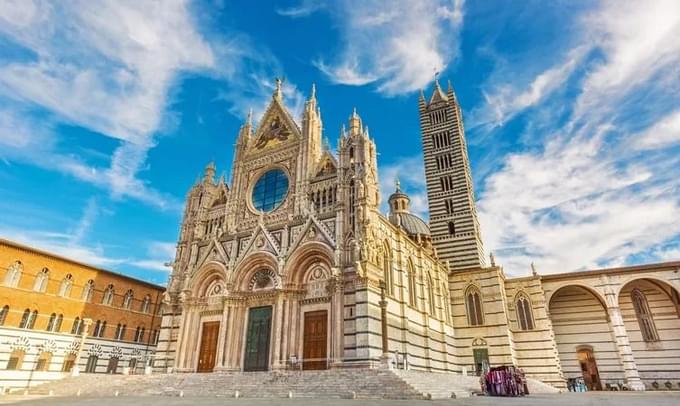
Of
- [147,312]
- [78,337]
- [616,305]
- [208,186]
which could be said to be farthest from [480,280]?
[78,337]

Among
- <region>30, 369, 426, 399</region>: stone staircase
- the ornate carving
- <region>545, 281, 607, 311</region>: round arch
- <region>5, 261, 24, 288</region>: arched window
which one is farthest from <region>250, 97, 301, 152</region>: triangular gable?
<region>545, 281, 607, 311</region>: round arch

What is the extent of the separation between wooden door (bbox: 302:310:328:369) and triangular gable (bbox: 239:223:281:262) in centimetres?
486

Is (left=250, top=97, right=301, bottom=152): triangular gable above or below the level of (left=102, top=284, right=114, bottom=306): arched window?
above

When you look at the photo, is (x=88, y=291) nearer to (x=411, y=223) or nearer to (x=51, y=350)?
(x=51, y=350)

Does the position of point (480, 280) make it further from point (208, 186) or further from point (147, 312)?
point (147, 312)

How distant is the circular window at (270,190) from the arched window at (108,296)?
13414mm

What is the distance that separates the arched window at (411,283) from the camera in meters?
25.1

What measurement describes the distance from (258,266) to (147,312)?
47.5 ft

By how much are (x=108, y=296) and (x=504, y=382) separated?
27.8 metres

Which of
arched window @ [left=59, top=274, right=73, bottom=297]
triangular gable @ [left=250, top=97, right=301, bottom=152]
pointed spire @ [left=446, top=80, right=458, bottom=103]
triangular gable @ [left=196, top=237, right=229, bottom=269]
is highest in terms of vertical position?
pointed spire @ [left=446, top=80, right=458, bottom=103]

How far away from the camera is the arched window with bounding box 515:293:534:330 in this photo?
30.0 m

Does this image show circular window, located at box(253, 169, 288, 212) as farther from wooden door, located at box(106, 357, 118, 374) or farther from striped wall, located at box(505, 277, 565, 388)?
striped wall, located at box(505, 277, 565, 388)

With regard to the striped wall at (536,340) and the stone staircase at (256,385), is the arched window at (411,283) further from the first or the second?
the striped wall at (536,340)

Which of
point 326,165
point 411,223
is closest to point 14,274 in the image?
point 326,165
